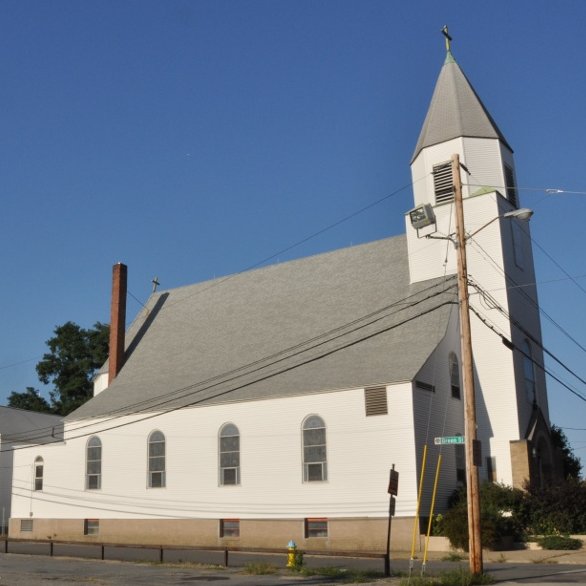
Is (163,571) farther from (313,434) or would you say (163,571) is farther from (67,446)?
(67,446)

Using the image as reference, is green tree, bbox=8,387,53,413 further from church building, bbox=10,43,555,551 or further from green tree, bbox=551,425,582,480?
green tree, bbox=551,425,582,480

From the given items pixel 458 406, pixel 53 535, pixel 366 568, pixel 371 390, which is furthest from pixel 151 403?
pixel 366 568

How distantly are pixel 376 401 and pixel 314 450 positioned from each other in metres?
3.61

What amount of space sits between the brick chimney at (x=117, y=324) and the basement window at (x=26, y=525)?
8.54 m

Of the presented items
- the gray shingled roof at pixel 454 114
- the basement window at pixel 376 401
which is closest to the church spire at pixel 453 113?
the gray shingled roof at pixel 454 114

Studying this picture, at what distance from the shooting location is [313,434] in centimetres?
3341

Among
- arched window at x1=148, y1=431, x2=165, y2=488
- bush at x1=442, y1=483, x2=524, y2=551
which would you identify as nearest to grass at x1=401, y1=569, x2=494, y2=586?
bush at x1=442, y1=483, x2=524, y2=551

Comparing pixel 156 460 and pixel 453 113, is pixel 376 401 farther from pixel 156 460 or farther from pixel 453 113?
pixel 453 113

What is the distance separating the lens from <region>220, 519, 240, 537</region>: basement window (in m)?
34.7

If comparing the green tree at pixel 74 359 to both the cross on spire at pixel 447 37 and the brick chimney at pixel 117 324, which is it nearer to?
the brick chimney at pixel 117 324

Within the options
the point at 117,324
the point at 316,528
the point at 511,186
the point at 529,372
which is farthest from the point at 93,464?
the point at 511,186

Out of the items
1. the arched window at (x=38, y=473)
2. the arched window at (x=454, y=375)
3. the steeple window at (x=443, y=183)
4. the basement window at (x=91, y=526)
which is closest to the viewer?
the arched window at (x=454, y=375)

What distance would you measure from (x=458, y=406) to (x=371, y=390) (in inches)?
197

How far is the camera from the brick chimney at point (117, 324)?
45125 millimetres
